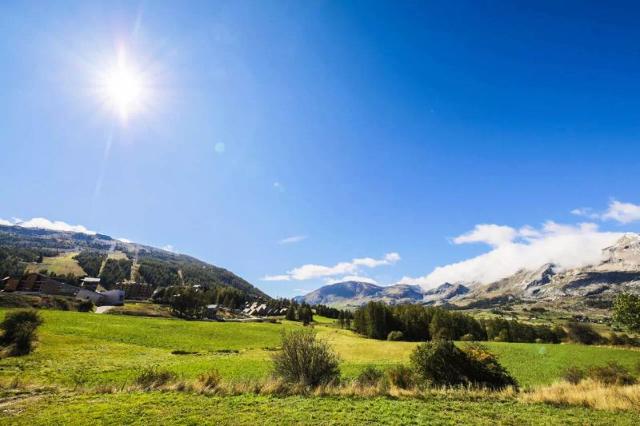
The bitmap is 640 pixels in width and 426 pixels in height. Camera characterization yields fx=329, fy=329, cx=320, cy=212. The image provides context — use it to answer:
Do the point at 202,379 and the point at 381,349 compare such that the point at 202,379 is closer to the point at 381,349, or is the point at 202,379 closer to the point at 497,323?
the point at 381,349

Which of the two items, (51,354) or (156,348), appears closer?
(51,354)

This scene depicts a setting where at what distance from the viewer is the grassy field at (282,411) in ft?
47.6

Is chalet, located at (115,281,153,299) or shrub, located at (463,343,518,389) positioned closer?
shrub, located at (463,343,518,389)

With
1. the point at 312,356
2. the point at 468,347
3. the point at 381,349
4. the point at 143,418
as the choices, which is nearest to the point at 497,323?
the point at 381,349

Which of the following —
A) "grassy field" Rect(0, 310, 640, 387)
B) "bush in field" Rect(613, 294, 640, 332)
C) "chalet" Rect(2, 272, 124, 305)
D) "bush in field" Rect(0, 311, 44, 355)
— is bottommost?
"grassy field" Rect(0, 310, 640, 387)

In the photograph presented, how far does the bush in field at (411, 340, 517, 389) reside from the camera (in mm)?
24922

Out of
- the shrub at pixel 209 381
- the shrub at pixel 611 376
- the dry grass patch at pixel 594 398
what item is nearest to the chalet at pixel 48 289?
the shrub at pixel 209 381

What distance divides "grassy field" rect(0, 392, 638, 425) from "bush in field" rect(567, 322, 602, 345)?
129 metres

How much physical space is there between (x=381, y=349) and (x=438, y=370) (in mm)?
55806

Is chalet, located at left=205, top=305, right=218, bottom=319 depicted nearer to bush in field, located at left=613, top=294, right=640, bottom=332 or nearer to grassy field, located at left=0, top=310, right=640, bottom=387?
grassy field, located at left=0, top=310, right=640, bottom=387

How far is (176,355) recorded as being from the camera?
52531 millimetres

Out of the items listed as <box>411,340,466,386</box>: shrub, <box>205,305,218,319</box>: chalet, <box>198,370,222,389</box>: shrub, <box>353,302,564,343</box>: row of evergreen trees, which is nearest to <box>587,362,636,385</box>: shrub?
<box>411,340,466,386</box>: shrub

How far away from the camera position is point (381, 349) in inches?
3031

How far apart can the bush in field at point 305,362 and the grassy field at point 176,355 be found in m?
7.74
